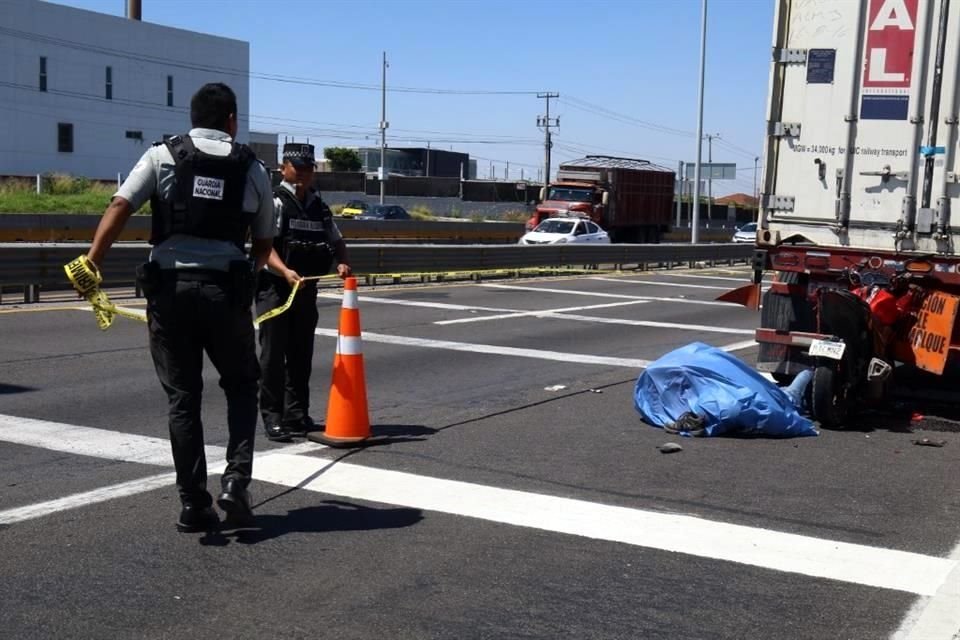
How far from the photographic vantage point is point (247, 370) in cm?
592

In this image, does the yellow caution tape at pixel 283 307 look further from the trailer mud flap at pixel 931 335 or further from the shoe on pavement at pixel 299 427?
the trailer mud flap at pixel 931 335

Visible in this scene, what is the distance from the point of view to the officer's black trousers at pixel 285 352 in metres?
8.25

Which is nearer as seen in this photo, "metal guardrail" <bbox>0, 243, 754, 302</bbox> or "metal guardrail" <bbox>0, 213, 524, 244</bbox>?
"metal guardrail" <bbox>0, 243, 754, 302</bbox>

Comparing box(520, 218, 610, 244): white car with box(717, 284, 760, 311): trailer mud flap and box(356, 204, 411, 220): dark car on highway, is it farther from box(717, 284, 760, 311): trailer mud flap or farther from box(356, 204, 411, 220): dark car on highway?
box(717, 284, 760, 311): trailer mud flap

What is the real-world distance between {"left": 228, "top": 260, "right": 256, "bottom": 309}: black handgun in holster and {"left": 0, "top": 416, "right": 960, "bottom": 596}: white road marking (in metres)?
1.51

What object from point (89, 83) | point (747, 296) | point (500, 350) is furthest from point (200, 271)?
point (89, 83)

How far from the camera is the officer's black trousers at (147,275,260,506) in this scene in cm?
567

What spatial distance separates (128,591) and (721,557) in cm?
274

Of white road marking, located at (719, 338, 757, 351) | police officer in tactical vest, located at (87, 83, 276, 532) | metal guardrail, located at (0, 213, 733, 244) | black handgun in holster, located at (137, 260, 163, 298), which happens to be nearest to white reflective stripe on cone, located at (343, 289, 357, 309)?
police officer in tactical vest, located at (87, 83, 276, 532)

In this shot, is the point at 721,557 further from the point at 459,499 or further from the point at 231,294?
the point at 231,294

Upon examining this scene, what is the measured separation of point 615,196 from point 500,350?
3294cm

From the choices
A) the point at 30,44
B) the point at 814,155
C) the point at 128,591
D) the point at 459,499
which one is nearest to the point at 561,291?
the point at 814,155

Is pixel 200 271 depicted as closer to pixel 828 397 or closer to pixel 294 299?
pixel 294 299

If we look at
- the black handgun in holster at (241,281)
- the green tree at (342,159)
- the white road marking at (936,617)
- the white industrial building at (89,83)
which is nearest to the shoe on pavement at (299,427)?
Result: the black handgun in holster at (241,281)
